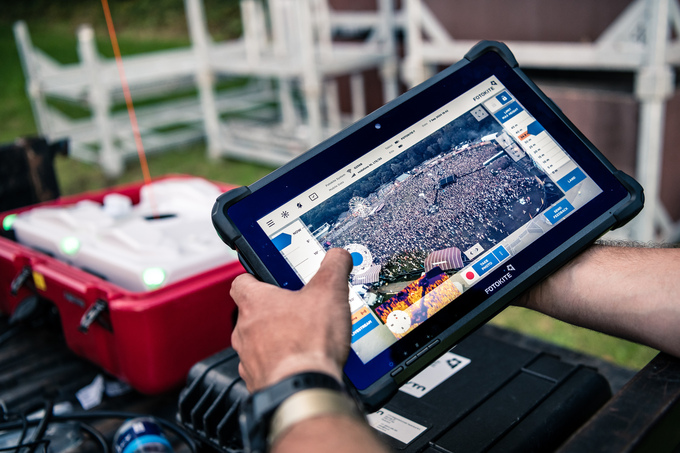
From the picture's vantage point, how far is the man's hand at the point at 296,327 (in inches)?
20.3

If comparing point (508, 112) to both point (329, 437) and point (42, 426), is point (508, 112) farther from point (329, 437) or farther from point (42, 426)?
point (42, 426)

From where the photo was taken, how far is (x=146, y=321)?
90cm

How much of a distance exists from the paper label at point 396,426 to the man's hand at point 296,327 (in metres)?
0.19

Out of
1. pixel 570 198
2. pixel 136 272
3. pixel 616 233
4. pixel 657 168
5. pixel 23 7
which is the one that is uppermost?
pixel 23 7

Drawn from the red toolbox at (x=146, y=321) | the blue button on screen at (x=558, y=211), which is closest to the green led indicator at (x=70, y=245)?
the red toolbox at (x=146, y=321)

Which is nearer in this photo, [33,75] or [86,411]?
[86,411]

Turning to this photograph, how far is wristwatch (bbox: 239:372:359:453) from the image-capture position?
1.53 ft

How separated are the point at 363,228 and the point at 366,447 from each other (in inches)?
10.5

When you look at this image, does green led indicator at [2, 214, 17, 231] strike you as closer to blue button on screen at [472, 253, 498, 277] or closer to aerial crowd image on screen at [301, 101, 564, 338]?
aerial crowd image on screen at [301, 101, 564, 338]

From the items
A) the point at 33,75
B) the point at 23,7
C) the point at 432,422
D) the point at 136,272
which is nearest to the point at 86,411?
the point at 136,272

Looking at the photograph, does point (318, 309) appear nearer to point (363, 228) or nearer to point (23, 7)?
point (363, 228)

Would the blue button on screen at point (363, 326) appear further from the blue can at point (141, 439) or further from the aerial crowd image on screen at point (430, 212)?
the blue can at point (141, 439)

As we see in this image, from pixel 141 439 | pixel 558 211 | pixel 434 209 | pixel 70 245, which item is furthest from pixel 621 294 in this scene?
pixel 70 245

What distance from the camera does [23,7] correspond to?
11.8 m
